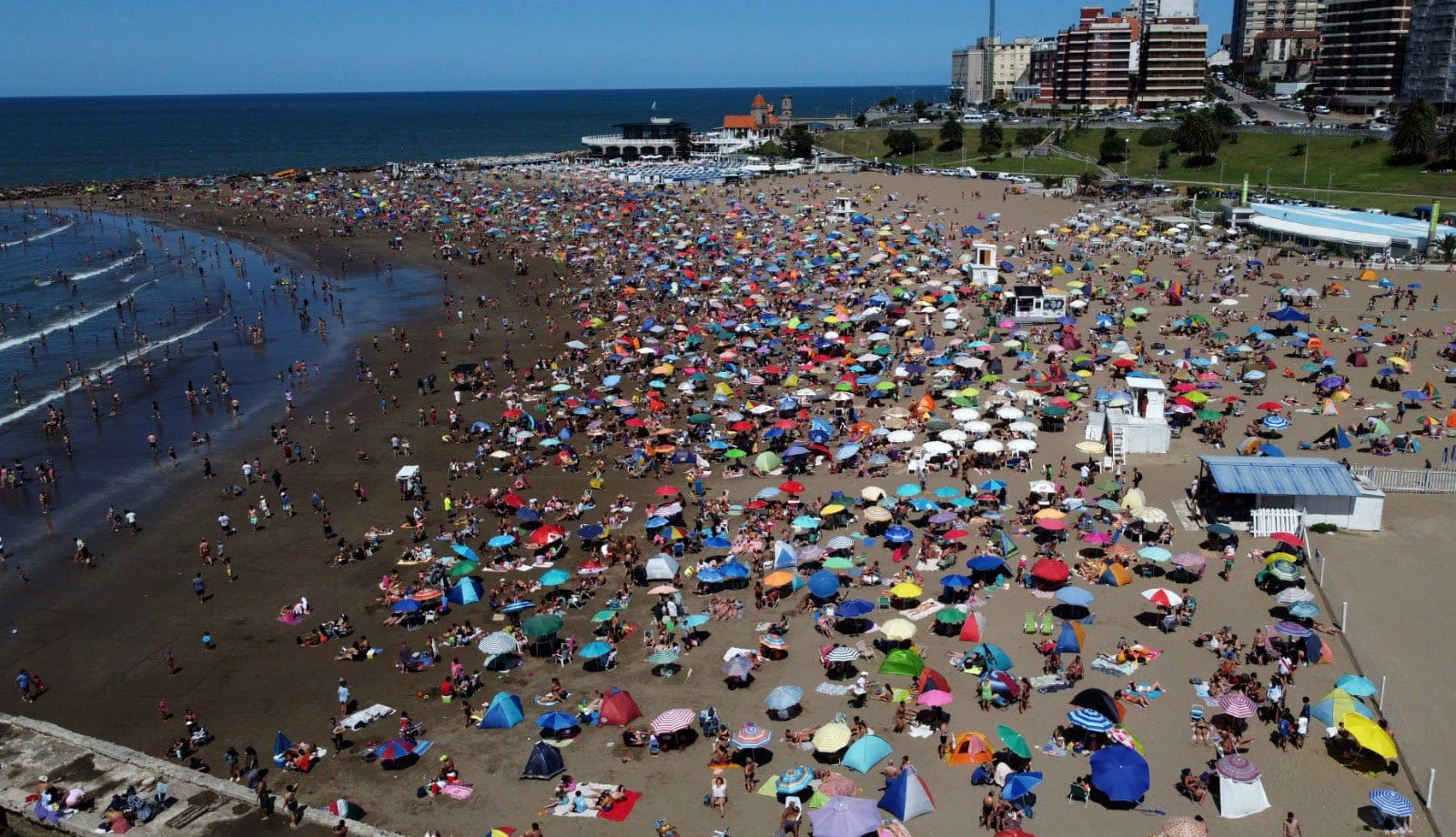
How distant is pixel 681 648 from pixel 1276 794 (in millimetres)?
10875

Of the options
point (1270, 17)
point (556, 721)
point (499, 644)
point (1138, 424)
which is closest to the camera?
point (556, 721)

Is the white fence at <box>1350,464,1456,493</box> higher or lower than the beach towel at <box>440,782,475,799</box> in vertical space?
higher

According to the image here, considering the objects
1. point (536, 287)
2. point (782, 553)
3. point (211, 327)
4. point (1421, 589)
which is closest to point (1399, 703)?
point (1421, 589)

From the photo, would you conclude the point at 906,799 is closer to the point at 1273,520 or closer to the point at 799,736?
the point at 799,736

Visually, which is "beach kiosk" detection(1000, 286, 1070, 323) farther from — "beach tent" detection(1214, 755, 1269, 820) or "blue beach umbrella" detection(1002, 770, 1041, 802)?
"blue beach umbrella" detection(1002, 770, 1041, 802)

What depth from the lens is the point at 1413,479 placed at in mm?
26312

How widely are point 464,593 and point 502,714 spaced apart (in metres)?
5.53

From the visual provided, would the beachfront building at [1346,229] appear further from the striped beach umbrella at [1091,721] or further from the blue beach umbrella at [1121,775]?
the blue beach umbrella at [1121,775]

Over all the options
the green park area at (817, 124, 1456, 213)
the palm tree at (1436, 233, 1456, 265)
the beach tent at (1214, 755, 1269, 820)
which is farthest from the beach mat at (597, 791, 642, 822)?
the green park area at (817, 124, 1456, 213)

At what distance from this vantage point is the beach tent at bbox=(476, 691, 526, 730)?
18.4 metres

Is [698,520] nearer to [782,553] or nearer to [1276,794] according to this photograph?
[782,553]

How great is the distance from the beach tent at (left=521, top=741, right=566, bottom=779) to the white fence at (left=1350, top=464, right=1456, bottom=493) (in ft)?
69.0

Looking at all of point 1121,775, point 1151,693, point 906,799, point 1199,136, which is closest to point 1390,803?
point 1121,775

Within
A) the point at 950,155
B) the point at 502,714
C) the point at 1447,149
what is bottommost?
the point at 502,714
